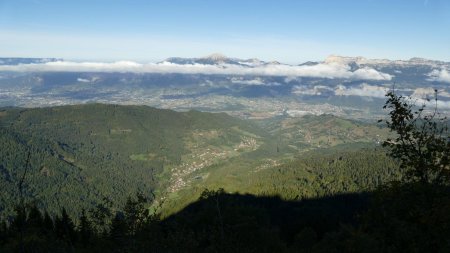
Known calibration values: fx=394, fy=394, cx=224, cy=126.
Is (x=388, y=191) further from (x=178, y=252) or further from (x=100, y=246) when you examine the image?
(x=100, y=246)

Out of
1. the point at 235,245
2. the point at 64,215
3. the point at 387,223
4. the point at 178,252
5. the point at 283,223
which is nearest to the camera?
the point at 387,223

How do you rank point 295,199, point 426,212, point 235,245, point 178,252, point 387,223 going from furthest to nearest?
point 295,199
point 235,245
point 178,252
point 387,223
point 426,212

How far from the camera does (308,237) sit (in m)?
108

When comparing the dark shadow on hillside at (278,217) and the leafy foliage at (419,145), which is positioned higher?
the leafy foliage at (419,145)

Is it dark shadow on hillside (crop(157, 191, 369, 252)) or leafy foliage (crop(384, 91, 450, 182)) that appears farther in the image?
dark shadow on hillside (crop(157, 191, 369, 252))

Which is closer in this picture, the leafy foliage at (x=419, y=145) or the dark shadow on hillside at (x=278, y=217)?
the leafy foliage at (x=419, y=145)

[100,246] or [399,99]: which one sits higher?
[399,99]

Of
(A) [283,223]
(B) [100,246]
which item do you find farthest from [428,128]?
(A) [283,223]

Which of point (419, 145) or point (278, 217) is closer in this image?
point (419, 145)

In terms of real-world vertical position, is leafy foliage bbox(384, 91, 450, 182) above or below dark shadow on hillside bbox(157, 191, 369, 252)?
above

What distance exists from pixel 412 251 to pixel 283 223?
138 meters

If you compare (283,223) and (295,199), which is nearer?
(283,223)

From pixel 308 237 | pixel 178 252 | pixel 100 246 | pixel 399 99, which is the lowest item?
pixel 308 237

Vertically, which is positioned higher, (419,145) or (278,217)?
(419,145)
